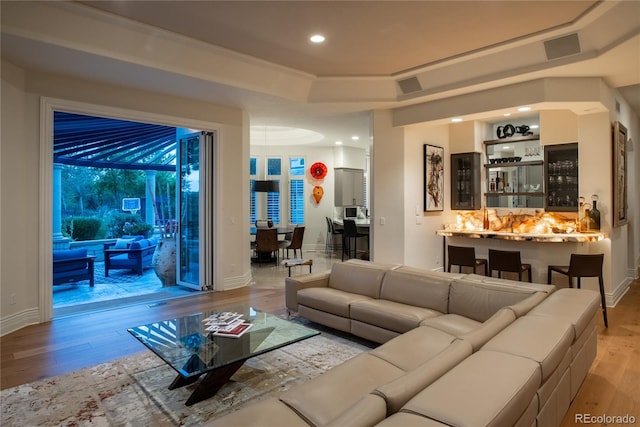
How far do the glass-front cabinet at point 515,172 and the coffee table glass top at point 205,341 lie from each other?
189 inches

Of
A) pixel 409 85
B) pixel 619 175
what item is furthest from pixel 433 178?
pixel 619 175

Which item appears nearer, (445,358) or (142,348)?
(445,358)

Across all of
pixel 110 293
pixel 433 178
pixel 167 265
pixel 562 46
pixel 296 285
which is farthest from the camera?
pixel 167 265

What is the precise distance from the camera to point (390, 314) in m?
3.31

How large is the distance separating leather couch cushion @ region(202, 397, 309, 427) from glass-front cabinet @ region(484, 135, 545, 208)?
220 inches

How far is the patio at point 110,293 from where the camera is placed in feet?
16.6

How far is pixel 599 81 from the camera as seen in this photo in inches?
176

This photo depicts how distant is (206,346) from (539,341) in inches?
82.8

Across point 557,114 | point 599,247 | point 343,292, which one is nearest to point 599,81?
point 557,114

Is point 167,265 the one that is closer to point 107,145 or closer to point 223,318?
point 107,145

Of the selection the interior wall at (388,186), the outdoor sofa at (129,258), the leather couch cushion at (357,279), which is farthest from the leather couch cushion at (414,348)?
the outdoor sofa at (129,258)

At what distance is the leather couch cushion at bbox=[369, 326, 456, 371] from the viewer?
2.29m

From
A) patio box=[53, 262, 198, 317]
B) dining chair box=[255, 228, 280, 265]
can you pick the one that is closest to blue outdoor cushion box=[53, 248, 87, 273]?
patio box=[53, 262, 198, 317]

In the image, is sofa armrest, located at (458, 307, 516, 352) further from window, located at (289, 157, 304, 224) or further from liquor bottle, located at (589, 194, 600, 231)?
window, located at (289, 157, 304, 224)
